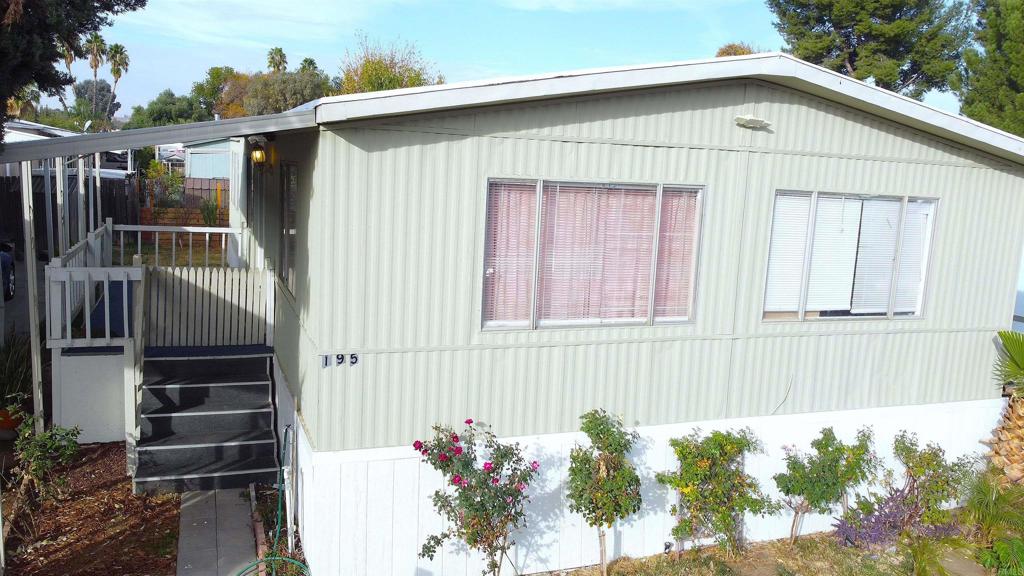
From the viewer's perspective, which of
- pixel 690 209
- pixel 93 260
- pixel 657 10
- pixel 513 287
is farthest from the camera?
pixel 657 10

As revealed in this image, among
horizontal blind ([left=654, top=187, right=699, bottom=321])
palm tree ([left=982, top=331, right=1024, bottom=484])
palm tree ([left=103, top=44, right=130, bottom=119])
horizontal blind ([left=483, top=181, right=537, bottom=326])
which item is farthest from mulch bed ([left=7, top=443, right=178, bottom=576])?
palm tree ([left=103, top=44, right=130, bottom=119])

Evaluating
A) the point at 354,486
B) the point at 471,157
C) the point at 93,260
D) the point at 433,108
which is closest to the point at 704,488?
the point at 354,486

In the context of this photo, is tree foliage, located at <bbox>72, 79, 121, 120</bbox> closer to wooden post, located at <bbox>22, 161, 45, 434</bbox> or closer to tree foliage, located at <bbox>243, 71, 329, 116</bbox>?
tree foliage, located at <bbox>243, 71, 329, 116</bbox>

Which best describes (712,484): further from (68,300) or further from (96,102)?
(96,102)

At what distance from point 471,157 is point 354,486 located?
2.42 m

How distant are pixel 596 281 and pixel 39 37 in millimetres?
4766

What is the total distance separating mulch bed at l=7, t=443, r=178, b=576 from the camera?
621 centimetres

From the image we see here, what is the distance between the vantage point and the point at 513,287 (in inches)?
241

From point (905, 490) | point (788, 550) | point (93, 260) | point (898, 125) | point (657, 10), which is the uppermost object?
point (657, 10)

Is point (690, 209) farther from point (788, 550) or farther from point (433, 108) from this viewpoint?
point (788, 550)

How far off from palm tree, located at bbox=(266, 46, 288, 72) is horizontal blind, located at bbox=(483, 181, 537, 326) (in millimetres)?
46104

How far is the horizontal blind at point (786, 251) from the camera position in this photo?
6887 millimetres

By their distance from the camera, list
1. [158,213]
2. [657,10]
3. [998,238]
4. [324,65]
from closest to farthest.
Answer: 1. [998,238]
2. [158,213]
3. [657,10]
4. [324,65]

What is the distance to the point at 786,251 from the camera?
22.8ft
